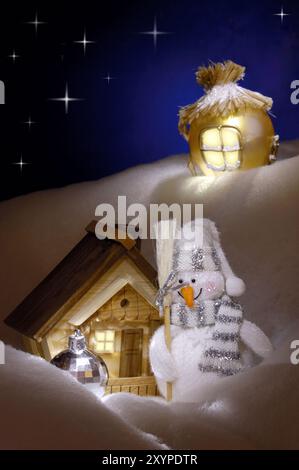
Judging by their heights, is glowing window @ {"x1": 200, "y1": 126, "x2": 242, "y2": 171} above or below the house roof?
above

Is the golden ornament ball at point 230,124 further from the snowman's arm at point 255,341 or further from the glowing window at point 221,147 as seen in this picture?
the snowman's arm at point 255,341

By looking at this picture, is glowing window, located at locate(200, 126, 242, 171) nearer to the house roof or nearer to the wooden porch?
the house roof

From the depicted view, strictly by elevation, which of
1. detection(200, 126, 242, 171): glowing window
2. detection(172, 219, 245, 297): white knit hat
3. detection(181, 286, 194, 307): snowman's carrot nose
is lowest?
detection(181, 286, 194, 307): snowman's carrot nose

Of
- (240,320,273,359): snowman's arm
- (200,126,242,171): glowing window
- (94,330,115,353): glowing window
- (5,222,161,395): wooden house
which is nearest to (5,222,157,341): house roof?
(5,222,161,395): wooden house

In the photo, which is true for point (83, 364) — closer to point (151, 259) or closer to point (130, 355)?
point (130, 355)

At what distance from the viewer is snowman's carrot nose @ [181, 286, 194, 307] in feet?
4.26

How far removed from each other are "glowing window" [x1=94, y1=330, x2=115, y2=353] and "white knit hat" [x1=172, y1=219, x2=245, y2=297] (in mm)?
223

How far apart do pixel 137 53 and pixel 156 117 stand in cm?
25

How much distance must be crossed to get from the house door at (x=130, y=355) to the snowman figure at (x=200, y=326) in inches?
2.7

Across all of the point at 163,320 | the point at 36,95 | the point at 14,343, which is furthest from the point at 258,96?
the point at 14,343

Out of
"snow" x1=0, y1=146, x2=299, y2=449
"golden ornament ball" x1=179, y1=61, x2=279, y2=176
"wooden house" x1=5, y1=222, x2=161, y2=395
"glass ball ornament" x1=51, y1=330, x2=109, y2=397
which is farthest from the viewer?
"golden ornament ball" x1=179, y1=61, x2=279, y2=176

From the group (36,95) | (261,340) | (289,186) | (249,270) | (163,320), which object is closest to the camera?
(261,340)
